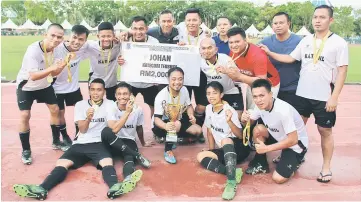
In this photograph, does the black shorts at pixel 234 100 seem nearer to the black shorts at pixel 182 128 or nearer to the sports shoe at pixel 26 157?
the black shorts at pixel 182 128

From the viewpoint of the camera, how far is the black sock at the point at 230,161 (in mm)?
4043

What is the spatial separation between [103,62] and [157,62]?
0.81 metres

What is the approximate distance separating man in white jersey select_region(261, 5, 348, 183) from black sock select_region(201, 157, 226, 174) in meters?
1.19

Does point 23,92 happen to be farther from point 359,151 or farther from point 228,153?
point 359,151

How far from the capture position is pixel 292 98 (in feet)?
15.4

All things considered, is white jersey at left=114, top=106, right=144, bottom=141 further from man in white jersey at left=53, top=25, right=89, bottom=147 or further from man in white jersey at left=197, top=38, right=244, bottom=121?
man in white jersey at left=197, top=38, right=244, bottom=121

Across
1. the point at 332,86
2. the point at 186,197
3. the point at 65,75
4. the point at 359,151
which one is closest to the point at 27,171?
the point at 65,75

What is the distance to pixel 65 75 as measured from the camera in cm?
552

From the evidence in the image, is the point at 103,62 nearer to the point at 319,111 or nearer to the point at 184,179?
the point at 184,179

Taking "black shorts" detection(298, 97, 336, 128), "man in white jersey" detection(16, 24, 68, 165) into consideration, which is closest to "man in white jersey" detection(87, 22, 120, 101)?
"man in white jersey" detection(16, 24, 68, 165)

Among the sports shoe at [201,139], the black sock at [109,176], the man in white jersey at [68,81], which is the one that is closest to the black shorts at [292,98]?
the sports shoe at [201,139]

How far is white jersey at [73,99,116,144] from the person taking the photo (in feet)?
14.8

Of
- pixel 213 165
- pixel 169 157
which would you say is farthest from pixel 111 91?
pixel 213 165

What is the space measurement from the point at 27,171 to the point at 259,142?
295 centimetres
